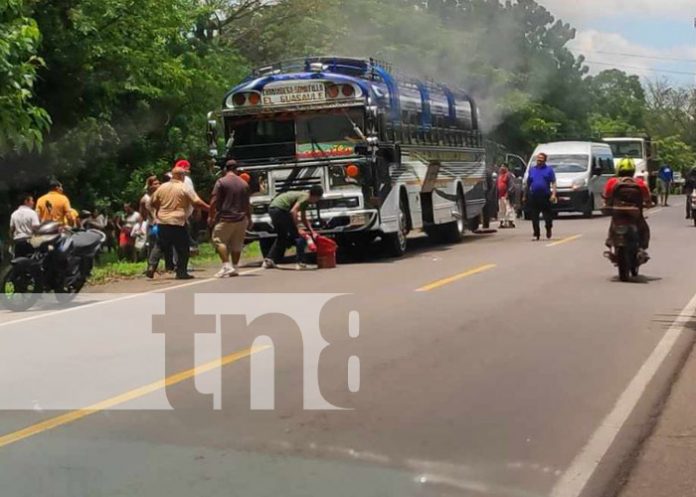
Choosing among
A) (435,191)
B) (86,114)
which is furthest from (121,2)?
(435,191)

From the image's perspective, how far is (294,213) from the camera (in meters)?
17.6

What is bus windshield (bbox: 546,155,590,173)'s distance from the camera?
33219mm

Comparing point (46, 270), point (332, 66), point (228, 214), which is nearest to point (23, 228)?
point (46, 270)

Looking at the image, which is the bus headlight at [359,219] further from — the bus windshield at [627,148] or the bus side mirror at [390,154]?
the bus windshield at [627,148]

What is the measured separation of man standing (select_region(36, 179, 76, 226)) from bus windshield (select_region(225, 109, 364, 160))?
4.38m

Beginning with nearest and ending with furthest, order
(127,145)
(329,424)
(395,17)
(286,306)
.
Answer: (329,424)
(286,306)
(127,145)
(395,17)

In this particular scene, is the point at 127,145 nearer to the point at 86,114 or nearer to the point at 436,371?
the point at 86,114

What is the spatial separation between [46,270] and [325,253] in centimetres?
548

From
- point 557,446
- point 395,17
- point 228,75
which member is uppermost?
point 395,17

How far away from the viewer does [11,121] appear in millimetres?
13680

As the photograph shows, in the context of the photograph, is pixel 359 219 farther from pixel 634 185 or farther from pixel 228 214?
pixel 634 185

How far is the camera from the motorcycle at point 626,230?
14.6m

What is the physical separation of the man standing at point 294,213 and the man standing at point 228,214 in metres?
0.80

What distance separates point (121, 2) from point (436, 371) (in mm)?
15853
